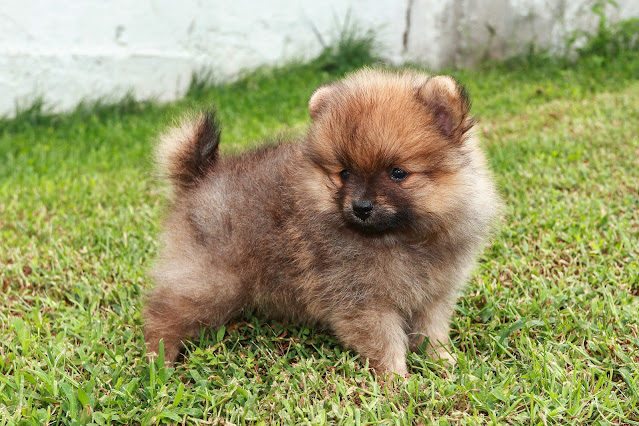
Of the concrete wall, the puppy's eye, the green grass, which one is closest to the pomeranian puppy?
the puppy's eye

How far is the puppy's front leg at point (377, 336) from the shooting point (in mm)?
2590

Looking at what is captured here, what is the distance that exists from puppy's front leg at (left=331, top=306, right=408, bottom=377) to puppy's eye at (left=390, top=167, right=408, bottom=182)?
55 cm

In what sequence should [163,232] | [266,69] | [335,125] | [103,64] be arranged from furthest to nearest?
1. [266,69]
2. [103,64]
3. [163,232]
4. [335,125]

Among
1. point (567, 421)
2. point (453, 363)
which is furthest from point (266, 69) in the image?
point (567, 421)

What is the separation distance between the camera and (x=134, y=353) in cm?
277

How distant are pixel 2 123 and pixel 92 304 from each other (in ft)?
12.6

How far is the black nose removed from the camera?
2332 mm

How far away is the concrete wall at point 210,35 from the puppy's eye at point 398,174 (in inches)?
199

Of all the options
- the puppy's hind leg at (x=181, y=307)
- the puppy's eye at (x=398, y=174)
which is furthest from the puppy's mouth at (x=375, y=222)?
the puppy's hind leg at (x=181, y=307)

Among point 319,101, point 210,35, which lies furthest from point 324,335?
point 210,35

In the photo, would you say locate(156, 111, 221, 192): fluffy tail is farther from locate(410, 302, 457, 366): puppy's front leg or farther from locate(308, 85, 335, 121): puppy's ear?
locate(410, 302, 457, 366): puppy's front leg

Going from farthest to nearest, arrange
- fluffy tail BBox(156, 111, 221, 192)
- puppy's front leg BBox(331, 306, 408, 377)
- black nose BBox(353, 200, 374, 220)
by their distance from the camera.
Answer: fluffy tail BBox(156, 111, 221, 192)
puppy's front leg BBox(331, 306, 408, 377)
black nose BBox(353, 200, 374, 220)

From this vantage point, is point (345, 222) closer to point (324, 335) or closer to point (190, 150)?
point (324, 335)

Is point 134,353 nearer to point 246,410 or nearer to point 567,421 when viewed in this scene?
point 246,410
